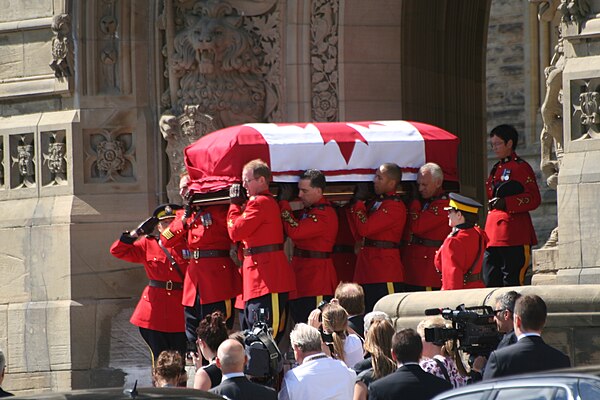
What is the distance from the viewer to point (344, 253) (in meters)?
13.7

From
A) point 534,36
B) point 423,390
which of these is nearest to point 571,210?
point 423,390

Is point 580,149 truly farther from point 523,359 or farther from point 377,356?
point 523,359

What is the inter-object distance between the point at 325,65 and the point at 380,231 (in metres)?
2.68

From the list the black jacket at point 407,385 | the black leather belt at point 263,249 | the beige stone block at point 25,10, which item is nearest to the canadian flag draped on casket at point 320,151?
the black leather belt at point 263,249

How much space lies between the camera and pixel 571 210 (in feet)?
41.5

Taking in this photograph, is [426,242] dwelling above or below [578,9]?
below

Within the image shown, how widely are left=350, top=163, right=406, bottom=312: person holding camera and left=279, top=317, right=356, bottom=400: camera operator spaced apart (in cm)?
340

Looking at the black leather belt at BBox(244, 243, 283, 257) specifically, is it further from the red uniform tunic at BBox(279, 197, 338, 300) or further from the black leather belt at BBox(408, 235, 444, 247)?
the black leather belt at BBox(408, 235, 444, 247)

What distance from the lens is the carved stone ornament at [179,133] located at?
1527 centimetres

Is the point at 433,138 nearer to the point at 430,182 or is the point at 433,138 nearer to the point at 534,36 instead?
the point at 430,182

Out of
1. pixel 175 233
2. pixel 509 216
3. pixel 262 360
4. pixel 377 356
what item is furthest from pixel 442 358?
pixel 175 233

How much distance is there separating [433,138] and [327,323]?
10.6ft


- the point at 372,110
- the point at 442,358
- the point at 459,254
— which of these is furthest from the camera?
the point at 372,110

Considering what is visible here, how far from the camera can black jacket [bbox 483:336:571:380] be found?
865 centimetres
